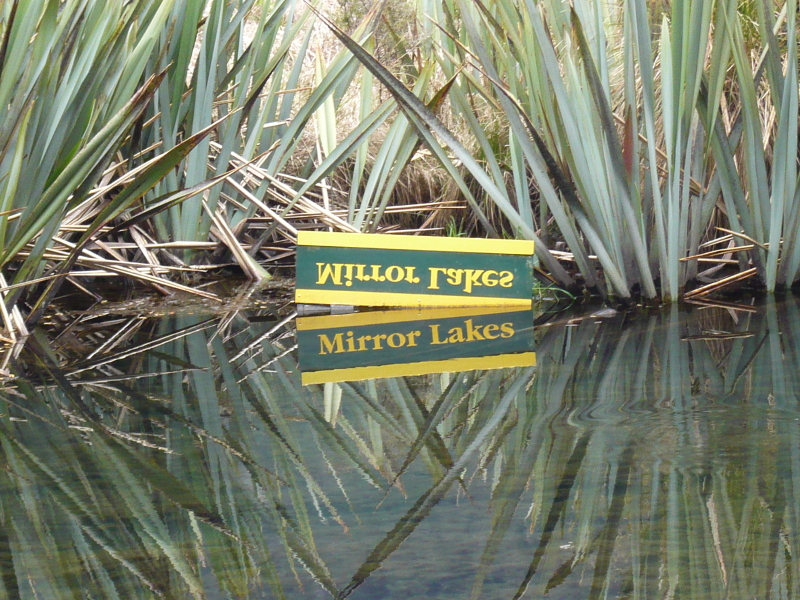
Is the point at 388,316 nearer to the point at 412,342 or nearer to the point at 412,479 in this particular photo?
the point at 412,342

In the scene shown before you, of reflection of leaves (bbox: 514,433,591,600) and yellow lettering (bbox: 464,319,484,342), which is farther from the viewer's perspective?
yellow lettering (bbox: 464,319,484,342)

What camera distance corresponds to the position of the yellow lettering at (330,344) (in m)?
1.89

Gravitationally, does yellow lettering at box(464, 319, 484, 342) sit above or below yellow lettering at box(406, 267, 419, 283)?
below

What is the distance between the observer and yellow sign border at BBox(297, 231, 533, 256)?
2.44 m

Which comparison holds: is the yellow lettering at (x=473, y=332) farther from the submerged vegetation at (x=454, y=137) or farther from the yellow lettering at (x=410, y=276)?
the submerged vegetation at (x=454, y=137)

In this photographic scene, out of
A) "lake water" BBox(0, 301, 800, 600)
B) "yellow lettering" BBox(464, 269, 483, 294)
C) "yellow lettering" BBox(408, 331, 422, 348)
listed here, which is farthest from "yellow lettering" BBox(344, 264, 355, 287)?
"lake water" BBox(0, 301, 800, 600)

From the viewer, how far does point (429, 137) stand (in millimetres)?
2459

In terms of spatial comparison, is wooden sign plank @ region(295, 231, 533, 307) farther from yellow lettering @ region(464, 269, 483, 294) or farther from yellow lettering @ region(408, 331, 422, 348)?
yellow lettering @ region(408, 331, 422, 348)

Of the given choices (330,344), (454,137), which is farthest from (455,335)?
(454,137)

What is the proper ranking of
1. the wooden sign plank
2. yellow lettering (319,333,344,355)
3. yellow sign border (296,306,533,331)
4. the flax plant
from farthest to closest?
the wooden sign plank < yellow sign border (296,306,533,331) < the flax plant < yellow lettering (319,333,344,355)

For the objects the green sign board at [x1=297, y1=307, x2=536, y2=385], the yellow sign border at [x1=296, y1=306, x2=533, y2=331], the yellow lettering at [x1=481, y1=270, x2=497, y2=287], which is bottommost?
the green sign board at [x1=297, y1=307, x2=536, y2=385]

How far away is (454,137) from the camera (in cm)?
244

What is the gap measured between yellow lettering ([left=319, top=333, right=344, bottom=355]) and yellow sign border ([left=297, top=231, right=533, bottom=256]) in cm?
49

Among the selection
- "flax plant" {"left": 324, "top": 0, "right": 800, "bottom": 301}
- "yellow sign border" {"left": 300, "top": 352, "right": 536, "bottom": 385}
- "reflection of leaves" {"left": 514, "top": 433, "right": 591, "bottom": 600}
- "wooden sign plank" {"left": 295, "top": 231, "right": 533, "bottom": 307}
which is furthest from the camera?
"wooden sign plank" {"left": 295, "top": 231, "right": 533, "bottom": 307}
